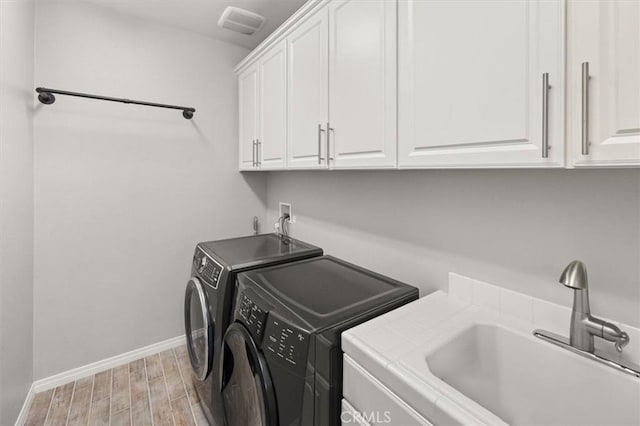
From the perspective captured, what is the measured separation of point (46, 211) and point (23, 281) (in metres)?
0.46

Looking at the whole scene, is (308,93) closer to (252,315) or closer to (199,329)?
(252,315)

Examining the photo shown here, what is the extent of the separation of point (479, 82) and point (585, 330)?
0.77 meters

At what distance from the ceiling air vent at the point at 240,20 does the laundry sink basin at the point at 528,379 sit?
225 cm

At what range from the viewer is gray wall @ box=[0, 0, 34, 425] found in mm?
1366

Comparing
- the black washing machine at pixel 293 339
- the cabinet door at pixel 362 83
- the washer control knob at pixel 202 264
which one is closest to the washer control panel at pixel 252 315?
the black washing machine at pixel 293 339

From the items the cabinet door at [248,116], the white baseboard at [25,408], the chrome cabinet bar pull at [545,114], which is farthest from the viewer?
the cabinet door at [248,116]

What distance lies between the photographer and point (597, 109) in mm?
645

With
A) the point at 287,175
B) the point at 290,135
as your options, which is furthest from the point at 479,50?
the point at 287,175

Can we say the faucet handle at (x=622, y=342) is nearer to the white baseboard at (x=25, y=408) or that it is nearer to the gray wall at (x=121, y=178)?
the gray wall at (x=121, y=178)

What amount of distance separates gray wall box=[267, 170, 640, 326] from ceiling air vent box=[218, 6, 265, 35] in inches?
50.6

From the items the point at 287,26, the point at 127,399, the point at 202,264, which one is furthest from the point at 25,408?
the point at 287,26

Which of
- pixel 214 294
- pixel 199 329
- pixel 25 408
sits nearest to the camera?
pixel 214 294

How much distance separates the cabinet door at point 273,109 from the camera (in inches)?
70.4

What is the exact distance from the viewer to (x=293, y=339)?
0.94 metres
